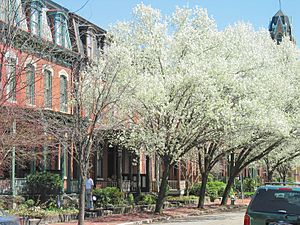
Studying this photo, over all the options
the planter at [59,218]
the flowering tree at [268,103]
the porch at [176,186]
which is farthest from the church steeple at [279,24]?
the planter at [59,218]

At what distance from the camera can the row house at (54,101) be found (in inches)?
550

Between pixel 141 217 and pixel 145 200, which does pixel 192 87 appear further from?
pixel 145 200

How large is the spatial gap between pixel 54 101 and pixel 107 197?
6.32 m

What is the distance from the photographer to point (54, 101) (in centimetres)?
3069

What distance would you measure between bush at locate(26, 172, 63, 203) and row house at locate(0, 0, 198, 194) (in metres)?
0.71

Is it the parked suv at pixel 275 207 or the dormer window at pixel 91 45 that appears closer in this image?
the parked suv at pixel 275 207

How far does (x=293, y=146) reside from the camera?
3984 centimetres

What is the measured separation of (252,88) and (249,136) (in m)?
3.11

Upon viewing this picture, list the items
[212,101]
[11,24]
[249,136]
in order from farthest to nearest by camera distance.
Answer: [249,136]
[212,101]
[11,24]

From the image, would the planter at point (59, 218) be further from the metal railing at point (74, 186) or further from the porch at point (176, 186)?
the porch at point (176, 186)

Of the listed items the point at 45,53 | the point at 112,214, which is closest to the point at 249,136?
the point at 112,214

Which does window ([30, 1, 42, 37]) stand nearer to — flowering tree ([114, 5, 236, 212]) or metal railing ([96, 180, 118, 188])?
flowering tree ([114, 5, 236, 212])

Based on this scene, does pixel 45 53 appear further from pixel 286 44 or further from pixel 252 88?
pixel 286 44

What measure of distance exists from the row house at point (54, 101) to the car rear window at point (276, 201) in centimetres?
565
